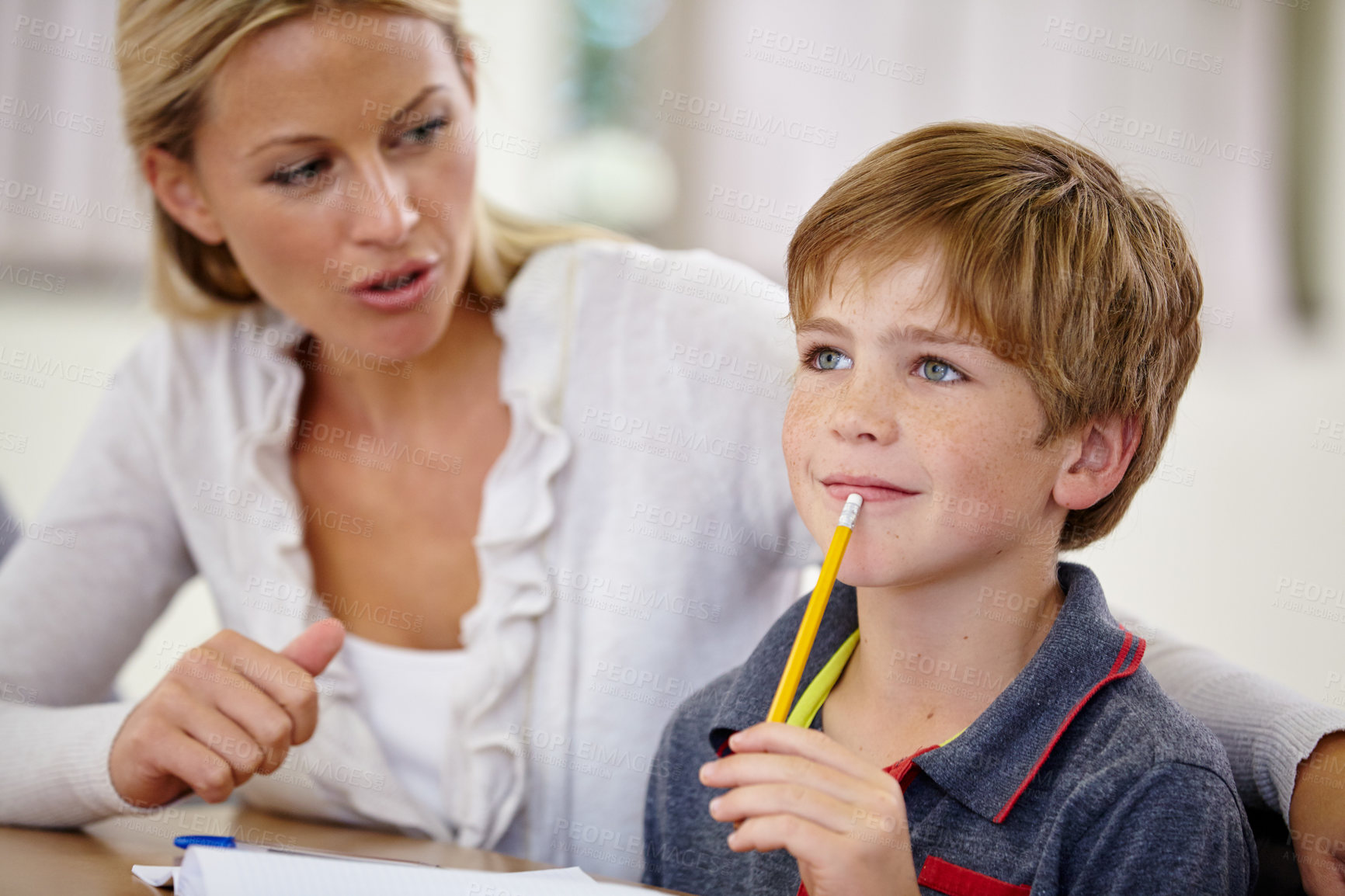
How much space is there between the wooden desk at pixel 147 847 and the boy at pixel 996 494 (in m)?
0.30

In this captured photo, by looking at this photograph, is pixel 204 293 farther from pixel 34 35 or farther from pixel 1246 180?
pixel 1246 180

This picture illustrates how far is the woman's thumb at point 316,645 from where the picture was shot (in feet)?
3.29

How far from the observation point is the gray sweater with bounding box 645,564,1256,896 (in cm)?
73

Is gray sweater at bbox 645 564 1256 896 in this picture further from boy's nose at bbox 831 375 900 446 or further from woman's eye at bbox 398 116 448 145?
woman's eye at bbox 398 116 448 145

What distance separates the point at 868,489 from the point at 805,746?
191 millimetres

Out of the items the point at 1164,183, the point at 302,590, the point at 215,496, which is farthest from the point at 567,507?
the point at 1164,183

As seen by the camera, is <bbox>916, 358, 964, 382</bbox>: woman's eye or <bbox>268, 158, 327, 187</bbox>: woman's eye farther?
<bbox>268, 158, 327, 187</bbox>: woman's eye

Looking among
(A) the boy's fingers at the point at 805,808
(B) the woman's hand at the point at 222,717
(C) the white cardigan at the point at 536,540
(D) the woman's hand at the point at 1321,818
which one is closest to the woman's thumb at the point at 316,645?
(B) the woman's hand at the point at 222,717

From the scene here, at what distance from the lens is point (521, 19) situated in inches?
132

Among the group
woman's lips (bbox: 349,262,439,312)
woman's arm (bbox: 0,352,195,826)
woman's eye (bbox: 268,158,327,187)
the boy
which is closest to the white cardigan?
woman's arm (bbox: 0,352,195,826)

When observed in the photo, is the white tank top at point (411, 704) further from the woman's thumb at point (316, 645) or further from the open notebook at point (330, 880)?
the open notebook at point (330, 880)

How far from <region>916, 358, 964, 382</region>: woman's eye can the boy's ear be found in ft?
0.34

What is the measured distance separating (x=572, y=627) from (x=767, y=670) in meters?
0.34

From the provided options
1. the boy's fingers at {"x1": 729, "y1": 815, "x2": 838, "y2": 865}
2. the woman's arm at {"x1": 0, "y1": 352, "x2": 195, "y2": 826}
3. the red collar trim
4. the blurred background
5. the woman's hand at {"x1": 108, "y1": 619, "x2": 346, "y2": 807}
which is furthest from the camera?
the blurred background
